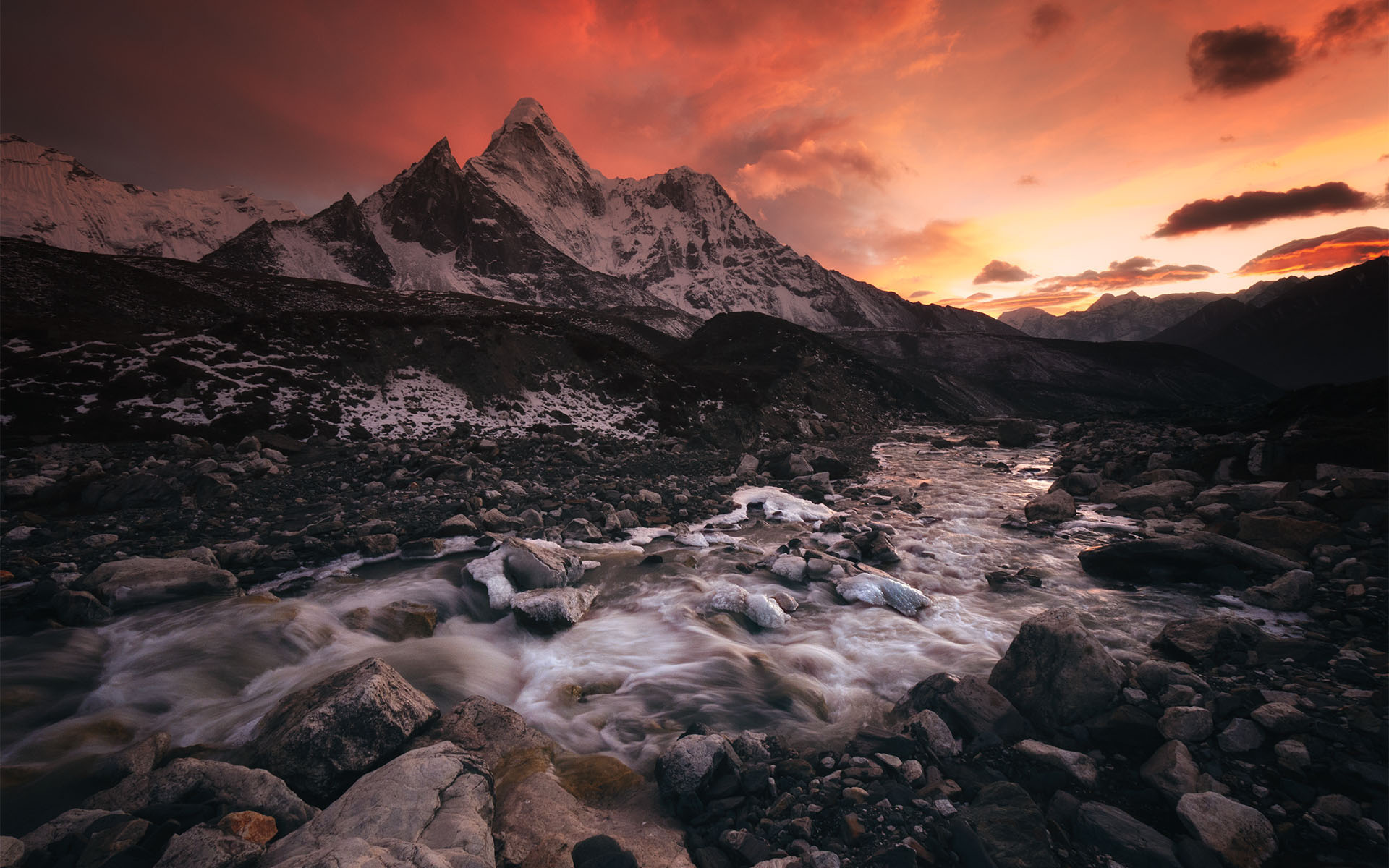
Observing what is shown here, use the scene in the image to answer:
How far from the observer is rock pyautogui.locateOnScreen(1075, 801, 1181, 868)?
3.85 metres

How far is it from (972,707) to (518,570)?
8.22m

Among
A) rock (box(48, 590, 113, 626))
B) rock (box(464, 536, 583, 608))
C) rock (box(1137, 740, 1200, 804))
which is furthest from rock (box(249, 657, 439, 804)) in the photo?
rock (box(1137, 740, 1200, 804))

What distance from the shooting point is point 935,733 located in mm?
5348

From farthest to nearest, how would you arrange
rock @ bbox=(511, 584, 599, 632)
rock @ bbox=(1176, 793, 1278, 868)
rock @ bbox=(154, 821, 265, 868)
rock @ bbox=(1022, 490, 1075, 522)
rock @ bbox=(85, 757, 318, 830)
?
1. rock @ bbox=(1022, 490, 1075, 522)
2. rock @ bbox=(511, 584, 599, 632)
3. rock @ bbox=(85, 757, 318, 830)
4. rock @ bbox=(1176, 793, 1278, 868)
5. rock @ bbox=(154, 821, 265, 868)

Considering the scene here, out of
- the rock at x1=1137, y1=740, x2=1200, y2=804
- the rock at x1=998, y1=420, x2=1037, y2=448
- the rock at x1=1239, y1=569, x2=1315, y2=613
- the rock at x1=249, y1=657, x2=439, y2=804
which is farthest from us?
the rock at x1=998, y1=420, x2=1037, y2=448

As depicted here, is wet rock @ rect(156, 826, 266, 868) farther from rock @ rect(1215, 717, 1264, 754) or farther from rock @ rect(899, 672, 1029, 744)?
rock @ rect(1215, 717, 1264, 754)

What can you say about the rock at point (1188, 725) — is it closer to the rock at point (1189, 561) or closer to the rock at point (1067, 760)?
the rock at point (1067, 760)

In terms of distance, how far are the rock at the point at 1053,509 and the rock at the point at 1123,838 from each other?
536 inches

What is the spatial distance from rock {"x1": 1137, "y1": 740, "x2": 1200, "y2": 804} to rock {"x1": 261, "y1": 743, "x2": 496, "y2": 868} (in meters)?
5.94

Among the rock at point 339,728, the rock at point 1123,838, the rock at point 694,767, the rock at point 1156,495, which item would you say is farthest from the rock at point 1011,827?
the rock at point 1156,495

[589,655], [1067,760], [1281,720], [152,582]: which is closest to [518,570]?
[589,655]

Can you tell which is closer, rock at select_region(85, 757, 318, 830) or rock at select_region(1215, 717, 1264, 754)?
rock at select_region(85, 757, 318, 830)

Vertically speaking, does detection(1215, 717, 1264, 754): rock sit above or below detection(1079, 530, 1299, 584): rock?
below

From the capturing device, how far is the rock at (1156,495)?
15570 millimetres
